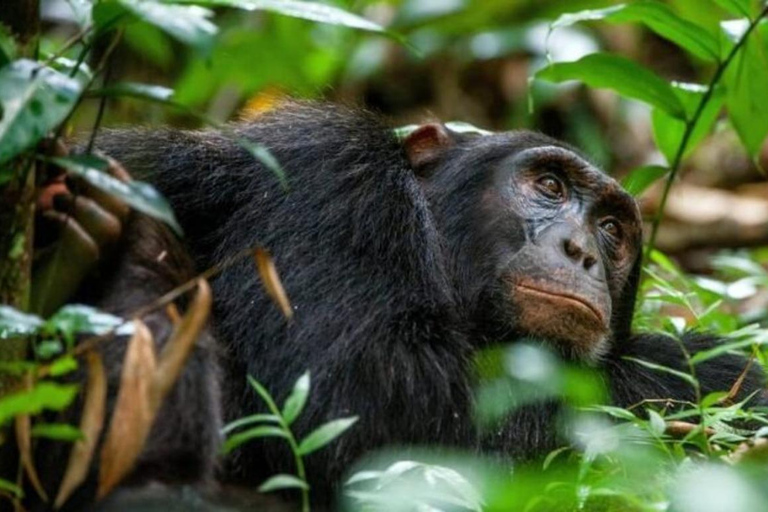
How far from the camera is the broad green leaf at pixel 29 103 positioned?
2895mm

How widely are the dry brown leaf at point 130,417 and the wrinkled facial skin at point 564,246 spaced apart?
74.3 inches

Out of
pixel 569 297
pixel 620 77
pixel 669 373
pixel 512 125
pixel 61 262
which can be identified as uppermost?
pixel 620 77

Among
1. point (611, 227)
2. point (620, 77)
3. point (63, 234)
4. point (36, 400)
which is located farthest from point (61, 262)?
point (620, 77)

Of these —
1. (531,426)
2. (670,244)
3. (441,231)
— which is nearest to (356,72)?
(670,244)

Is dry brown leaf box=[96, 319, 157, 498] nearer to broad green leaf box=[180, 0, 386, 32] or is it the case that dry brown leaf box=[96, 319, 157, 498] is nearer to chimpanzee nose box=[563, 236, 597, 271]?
broad green leaf box=[180, 0, 386, 32]

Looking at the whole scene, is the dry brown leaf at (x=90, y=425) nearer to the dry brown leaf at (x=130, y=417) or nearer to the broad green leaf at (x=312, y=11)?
the dry brown leaf at (x=130, y=417)

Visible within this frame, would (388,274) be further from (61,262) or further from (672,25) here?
(672,25)

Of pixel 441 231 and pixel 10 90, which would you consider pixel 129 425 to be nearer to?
pixel 10 90

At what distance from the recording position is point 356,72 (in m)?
11.4

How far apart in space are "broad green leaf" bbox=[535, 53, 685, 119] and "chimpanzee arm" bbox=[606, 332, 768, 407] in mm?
1033

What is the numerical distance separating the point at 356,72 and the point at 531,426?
7415 millimetres

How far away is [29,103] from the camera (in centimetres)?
294

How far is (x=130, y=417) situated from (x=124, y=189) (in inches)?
20.5

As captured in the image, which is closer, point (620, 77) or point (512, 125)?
point (620, 77)
